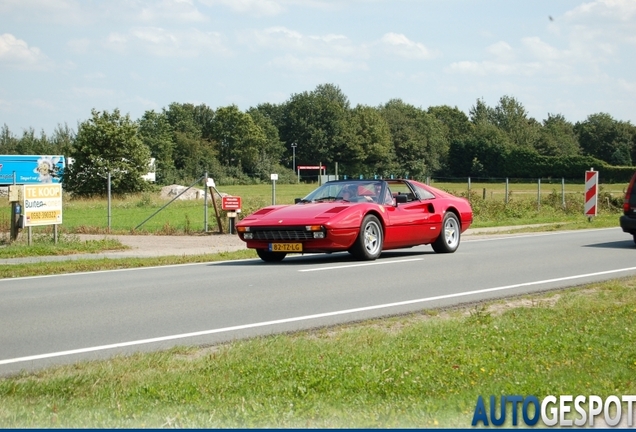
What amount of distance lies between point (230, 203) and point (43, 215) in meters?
5.50

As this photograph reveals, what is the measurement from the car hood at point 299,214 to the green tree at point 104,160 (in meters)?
36.1

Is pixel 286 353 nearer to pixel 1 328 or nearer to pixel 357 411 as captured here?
pixel 357 411

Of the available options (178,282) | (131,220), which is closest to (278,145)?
(131,220)

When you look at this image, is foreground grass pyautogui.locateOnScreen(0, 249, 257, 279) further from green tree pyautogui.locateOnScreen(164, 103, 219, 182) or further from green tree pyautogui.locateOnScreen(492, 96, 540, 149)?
green tree pyautogui.locateOnScreen(492, 96, 540, 149)

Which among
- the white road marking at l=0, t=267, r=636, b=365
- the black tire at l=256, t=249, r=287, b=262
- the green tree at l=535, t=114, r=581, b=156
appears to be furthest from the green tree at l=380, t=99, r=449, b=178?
the white road marking at l=0, t=267, r=636, b=365

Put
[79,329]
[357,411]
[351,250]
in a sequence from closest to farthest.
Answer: [357,411], [79,329], [351,250]

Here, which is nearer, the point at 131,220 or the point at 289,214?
the point at 289,214

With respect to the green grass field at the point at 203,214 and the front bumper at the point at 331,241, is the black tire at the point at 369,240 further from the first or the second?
the green grass field at the point at 203,214

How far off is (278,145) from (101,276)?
110122mm

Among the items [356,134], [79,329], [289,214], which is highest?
[356,134]

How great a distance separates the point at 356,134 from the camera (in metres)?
118

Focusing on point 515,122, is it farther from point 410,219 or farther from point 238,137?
point 410,219

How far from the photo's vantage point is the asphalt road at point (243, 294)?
26.6 ft

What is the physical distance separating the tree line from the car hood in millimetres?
65450
